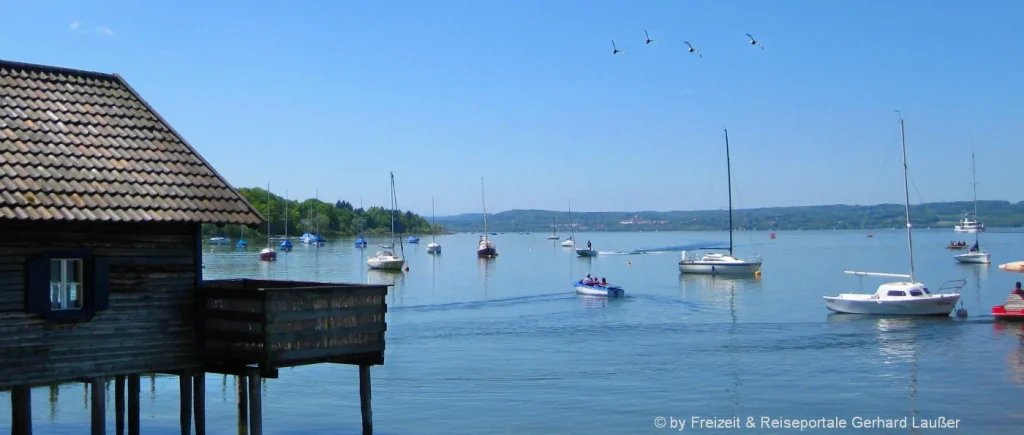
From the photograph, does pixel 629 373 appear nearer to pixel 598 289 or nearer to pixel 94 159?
pixel 94 159

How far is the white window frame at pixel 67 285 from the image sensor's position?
16953mm

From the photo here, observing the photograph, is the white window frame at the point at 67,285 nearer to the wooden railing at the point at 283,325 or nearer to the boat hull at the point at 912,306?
the wooden railing at the point at 283,325

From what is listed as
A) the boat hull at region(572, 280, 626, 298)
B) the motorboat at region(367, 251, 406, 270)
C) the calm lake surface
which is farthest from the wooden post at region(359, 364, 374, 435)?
the motorboat at region(367, 251, 406, 270)

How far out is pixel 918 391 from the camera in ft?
121

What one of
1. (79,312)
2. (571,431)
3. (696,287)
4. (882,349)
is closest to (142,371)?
(79,312)

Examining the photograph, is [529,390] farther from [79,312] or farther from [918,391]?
[79,312]

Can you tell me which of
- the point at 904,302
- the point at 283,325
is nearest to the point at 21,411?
the point at 283,325

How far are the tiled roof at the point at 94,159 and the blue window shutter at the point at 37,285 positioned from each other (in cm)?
106

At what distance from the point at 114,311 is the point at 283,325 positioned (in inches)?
109

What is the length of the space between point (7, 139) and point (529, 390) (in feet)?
75.8

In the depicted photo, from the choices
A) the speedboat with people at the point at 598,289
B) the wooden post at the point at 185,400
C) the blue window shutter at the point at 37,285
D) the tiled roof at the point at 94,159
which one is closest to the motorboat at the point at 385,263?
the speedboat with people at the point at 598,289

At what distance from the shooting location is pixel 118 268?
57.1 feet

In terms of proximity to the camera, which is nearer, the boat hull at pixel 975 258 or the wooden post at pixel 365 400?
the wooden post at pixel 365 400

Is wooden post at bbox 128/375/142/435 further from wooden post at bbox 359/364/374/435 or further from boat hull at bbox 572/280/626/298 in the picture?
boat hull at bbox 572/280/626/298
